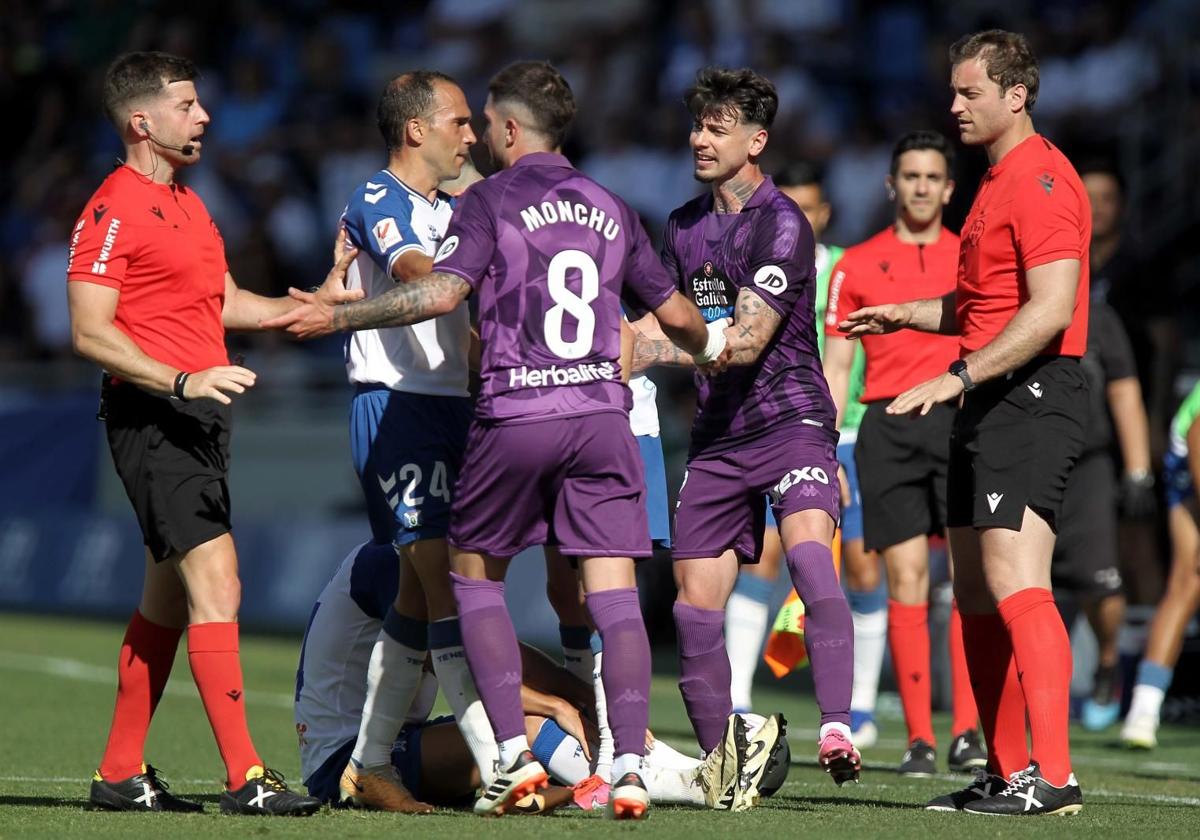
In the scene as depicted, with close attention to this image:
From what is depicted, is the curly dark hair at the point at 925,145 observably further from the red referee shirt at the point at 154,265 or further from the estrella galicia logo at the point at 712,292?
the red referee shirt at the point at 154,265

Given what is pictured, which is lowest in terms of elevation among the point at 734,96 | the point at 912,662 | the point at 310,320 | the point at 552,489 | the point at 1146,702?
the point at 1146,702

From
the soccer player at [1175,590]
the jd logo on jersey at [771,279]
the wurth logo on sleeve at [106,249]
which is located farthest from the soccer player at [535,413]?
the soccer player at [1175,590]

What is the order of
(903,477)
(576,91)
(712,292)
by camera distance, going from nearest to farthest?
(712,292), (903,477), (576,91)

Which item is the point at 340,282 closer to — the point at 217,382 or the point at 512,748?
the point at 217,382

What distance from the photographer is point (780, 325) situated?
7156mm

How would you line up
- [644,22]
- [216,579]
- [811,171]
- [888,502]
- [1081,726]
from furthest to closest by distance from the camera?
[644,22], [1081,726], [811,171], [888,502], [216,579]

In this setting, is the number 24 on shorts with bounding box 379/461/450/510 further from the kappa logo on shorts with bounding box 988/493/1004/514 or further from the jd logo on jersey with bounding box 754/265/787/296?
the kappa logo on shorts with bounding box 988/493/1004/514

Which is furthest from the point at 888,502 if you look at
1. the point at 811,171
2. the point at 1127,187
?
the point at 1127,187

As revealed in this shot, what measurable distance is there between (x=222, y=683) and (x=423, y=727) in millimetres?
829

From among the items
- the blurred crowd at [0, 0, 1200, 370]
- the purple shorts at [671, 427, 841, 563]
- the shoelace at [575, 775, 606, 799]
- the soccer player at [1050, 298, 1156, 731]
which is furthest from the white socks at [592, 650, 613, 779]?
the blurred crowd at [0, 0, 1200, 370]

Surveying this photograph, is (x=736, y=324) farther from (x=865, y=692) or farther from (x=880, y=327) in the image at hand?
(x=865, y=692)

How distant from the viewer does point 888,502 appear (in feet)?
30.3

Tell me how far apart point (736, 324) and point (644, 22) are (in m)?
13.3

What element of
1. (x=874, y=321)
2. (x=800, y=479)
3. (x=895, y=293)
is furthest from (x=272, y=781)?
(x=895, y=293)
